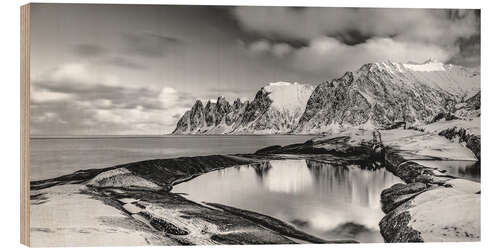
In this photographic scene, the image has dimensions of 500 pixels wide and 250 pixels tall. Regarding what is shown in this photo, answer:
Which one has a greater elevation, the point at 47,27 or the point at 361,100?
the point at 47,27

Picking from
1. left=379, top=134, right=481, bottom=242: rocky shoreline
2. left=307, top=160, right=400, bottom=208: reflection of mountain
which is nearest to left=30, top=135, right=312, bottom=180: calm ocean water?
left=307, top=160, right=400, bottom=208: reflection of mountain

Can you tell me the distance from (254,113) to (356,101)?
3.86 ft

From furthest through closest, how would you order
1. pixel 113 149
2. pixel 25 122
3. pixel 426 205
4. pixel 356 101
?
pixel 356 101 → pixel 426 205 → pixel 113 149 → pixel 25 122

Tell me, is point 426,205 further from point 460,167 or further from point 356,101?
point 356,101

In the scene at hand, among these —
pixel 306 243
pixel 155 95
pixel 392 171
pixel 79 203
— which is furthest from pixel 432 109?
pixel 79 203

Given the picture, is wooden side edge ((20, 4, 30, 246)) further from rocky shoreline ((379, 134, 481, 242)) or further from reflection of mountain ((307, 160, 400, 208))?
rocky shoreline ((379, 134, 481, 242))

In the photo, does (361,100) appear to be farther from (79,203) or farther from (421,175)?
(79,203)

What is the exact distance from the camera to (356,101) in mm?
6598

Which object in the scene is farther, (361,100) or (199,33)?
(361,100)

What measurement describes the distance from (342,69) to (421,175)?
4.78 feet

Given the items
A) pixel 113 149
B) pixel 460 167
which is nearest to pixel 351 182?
pixel 460 167

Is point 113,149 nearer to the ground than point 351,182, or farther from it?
farther from it

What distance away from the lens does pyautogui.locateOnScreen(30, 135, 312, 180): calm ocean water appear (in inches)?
231

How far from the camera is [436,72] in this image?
6508mm
